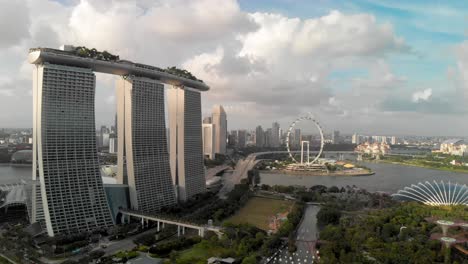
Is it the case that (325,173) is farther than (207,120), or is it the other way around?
(207,120)

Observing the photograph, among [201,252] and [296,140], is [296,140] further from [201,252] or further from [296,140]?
[201,252]

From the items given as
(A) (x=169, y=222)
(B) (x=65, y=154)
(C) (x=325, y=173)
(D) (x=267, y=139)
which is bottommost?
(C) (x=325, y=173)

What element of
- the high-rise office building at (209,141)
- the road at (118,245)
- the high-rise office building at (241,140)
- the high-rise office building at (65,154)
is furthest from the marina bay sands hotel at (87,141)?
the high-rise office building at (241,140)

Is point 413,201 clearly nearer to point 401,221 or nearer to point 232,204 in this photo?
point 401,221

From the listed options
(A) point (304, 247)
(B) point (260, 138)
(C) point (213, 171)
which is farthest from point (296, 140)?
(A) point (304, 247)

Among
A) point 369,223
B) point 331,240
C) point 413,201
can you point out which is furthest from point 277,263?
point 413,201

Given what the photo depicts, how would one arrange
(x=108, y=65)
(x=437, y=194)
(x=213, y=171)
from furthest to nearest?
(x=213, y=171)
(x=437, y=194)
(x=108, y=65)
